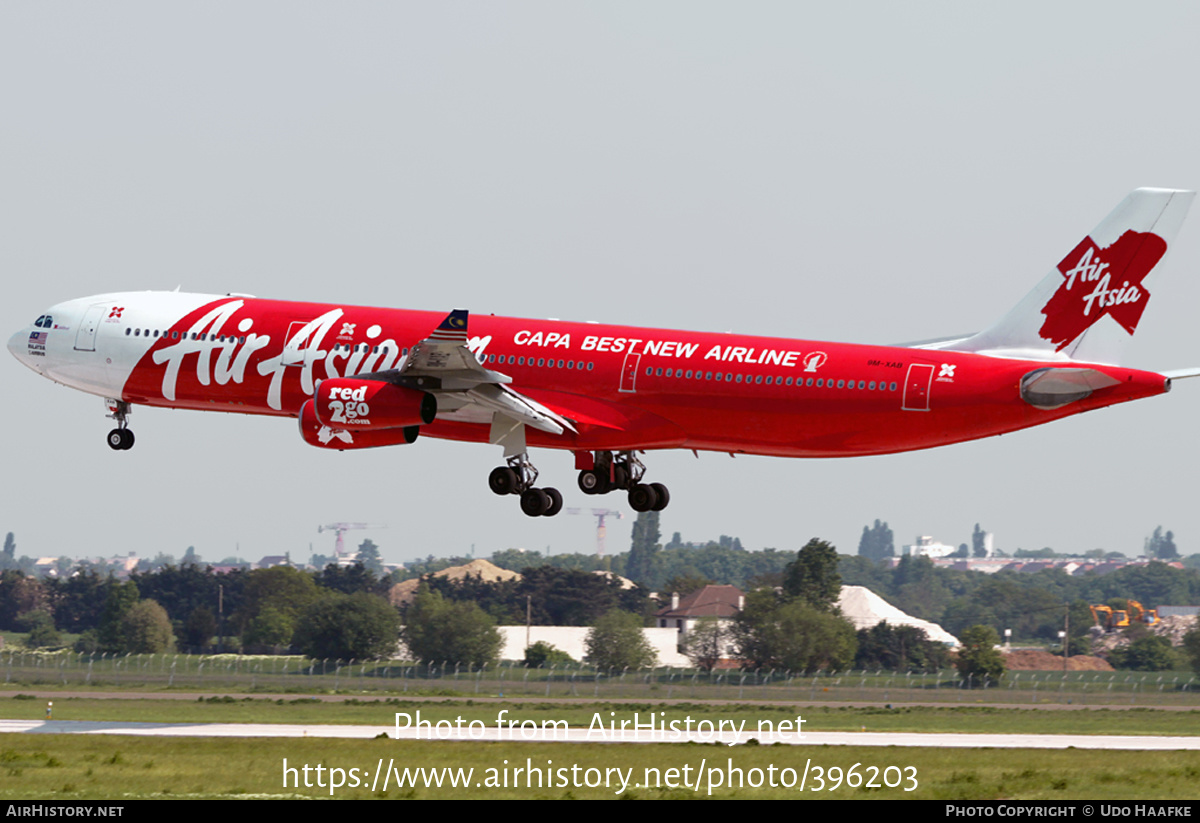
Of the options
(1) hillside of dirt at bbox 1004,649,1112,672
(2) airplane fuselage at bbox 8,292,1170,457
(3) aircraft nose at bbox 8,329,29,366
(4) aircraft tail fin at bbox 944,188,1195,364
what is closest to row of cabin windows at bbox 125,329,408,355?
(2) airplane fuselage at bbox 8,292,1170,457

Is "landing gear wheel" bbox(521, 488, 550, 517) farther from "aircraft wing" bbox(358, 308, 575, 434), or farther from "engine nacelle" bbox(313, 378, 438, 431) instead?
"engine nacelle" bbox(313, 378, 438, 431)

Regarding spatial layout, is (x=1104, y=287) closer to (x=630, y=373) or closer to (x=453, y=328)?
(x=630, y=373)

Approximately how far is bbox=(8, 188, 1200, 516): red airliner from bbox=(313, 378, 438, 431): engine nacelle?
54mm

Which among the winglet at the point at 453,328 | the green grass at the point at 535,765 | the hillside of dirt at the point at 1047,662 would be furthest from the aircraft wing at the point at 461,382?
the hillside of dirt at the point at 1047,662

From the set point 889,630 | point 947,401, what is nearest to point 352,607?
point 889,630

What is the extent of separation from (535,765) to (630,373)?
11499 mm

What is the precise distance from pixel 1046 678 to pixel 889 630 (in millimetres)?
19353

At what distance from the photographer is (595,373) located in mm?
50438

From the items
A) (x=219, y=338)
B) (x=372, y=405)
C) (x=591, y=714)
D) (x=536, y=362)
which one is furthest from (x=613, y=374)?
(x=591, y=714)

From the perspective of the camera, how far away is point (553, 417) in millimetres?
50406

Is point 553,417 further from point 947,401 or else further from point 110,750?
point 110,750

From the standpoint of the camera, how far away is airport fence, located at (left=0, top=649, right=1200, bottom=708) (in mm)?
83250
